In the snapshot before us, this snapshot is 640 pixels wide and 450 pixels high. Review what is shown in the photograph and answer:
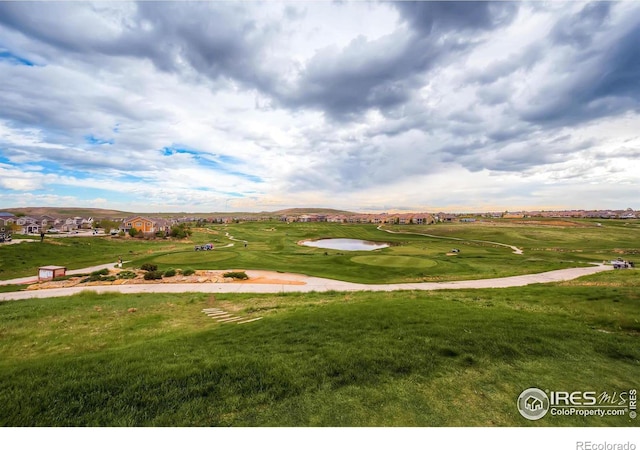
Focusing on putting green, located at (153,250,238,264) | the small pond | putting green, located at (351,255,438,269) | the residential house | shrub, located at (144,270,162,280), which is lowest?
the small pond

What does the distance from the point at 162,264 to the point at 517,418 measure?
151 feet

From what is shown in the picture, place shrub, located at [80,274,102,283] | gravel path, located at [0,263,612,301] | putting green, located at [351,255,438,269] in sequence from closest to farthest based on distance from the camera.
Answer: gravel path, located at [0,263,612,301] → shrub, located at [80,274,102,283] → putting green, located at [351,255,438,269]

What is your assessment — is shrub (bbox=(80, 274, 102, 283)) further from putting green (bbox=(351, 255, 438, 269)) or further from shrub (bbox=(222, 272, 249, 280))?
putting green (bbox=(351, 255, 438, 269))

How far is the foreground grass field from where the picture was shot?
5.21 meters

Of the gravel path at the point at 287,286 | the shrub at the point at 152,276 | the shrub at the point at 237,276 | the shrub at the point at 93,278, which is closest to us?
the gravel path at the point at 287,286

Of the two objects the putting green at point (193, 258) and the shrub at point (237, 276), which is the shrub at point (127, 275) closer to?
the putting green at point (193, 258)

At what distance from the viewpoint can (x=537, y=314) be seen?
1242 cm

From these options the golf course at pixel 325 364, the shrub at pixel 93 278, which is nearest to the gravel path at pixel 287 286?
the shrub at pixel 93 278

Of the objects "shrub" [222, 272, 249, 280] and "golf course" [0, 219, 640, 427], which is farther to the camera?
"shrub" [222, 272, 249, 280]

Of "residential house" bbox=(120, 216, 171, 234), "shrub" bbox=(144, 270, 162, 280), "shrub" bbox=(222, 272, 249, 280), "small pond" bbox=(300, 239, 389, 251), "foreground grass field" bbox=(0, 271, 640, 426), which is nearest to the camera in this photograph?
"foreground grass field" bbox=(0, 271, 640, 426)

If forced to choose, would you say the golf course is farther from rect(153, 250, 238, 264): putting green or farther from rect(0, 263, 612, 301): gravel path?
rect(153, 250, 238, 264): putting green

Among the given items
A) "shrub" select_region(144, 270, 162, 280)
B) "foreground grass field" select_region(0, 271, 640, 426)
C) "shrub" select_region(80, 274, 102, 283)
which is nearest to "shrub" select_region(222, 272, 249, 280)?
"shrub" select_region(144, 270, 162, 280)

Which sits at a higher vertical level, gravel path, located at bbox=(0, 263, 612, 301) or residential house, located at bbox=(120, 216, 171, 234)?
residential house, located at bbox=(120, 216, 171, 234)

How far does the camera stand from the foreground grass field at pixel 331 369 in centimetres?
521
